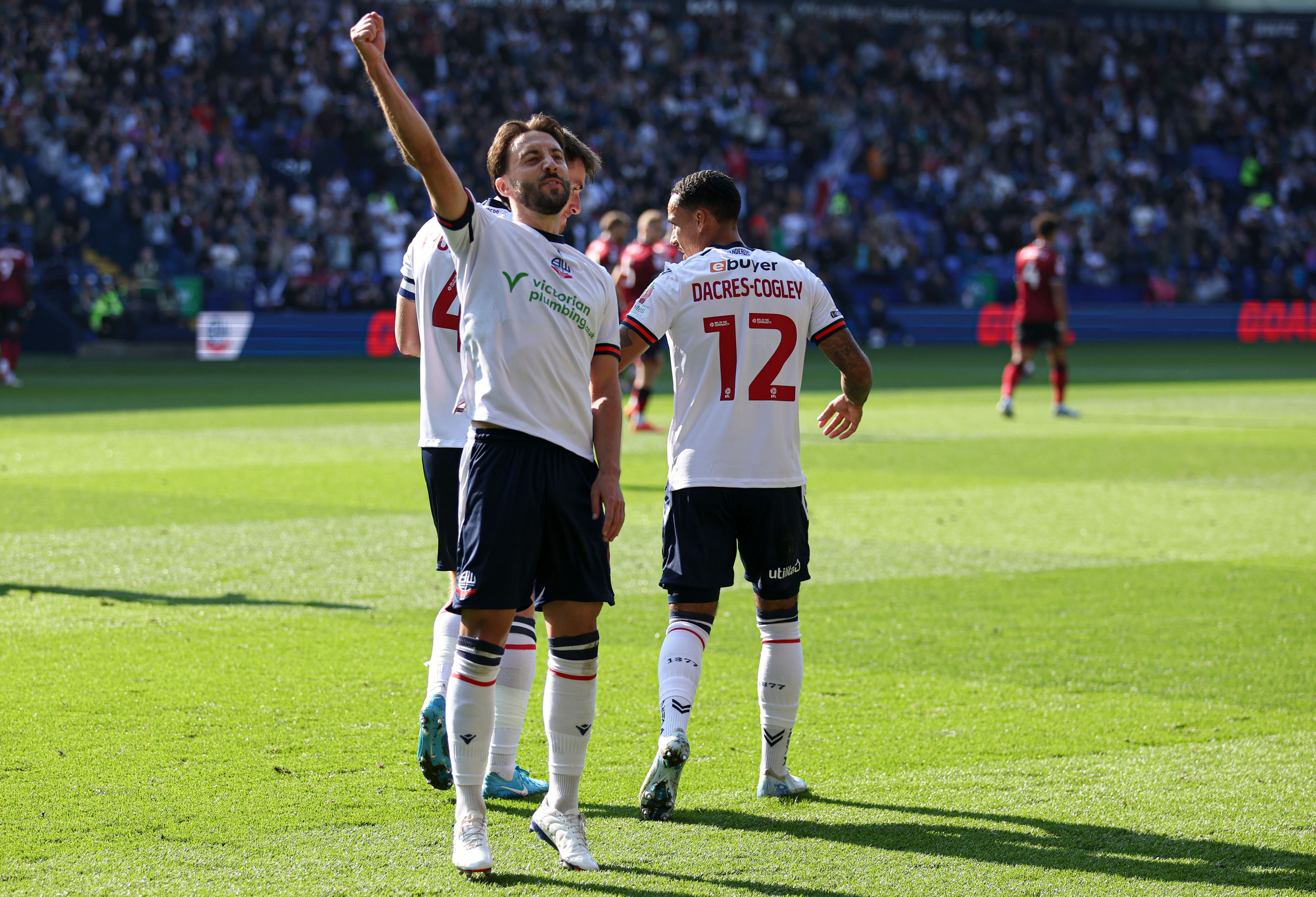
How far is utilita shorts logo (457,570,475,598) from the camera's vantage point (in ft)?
14.0

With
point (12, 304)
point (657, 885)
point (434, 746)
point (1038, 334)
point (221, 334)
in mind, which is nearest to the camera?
point (657, 885)

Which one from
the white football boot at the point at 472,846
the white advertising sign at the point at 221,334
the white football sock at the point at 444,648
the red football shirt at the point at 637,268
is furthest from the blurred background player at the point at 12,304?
the white football boot at the point at 472,846

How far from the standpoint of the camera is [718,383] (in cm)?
516

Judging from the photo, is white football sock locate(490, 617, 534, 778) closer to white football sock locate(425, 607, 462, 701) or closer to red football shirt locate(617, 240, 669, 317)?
white football sock locate(425, 607, 462, 701)

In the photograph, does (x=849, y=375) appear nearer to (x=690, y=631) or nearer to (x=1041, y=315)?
(x=690, y=631)

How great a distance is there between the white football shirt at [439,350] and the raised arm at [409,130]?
0.86 meters

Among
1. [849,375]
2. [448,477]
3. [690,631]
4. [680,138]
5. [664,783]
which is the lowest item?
[664,783]

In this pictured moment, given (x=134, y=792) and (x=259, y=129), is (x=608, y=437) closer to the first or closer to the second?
(x=134, y=792)

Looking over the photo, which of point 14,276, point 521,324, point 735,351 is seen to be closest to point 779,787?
point 735,351

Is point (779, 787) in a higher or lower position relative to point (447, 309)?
lower

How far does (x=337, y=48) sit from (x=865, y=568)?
29578 millimetres

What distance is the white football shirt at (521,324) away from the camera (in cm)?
432

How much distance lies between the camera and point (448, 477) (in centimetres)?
506

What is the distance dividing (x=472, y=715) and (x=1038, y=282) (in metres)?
16.2
